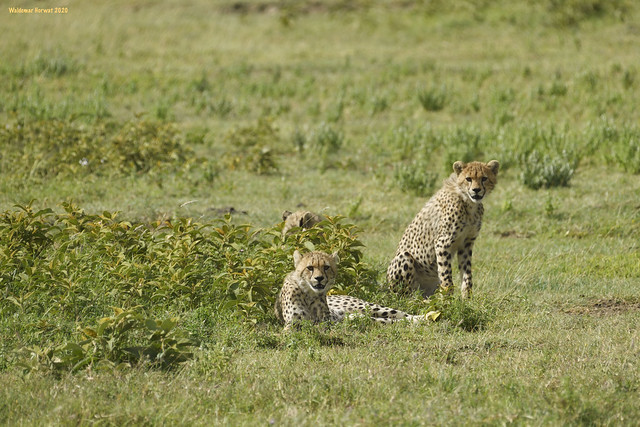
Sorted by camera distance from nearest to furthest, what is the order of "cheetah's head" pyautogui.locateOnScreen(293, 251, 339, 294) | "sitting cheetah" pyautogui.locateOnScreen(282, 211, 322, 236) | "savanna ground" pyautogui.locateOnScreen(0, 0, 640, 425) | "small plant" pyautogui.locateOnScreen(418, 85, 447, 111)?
"savanna ground" pyautogui.locateOnScreen(0, 0, 640, 425), "cheetah's head" pyautogui.locateOnScreen(293, 251, 339, 294), "sitting cheetah" pyautogui.locateOnScreen(282, 211, 322, 236), "small plant" pyautogui.locateOnScreen(418, 85, 447, 111)

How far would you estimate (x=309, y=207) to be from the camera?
11.3 meters

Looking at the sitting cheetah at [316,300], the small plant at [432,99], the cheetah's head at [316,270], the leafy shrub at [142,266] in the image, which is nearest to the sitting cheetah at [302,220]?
the leafy shrub at [142,266]

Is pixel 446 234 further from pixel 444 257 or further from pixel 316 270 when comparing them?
pixel 316 270

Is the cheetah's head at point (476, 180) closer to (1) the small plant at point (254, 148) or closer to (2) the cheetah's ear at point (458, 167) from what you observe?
(2) the cheetah's ear at point (458, 167)

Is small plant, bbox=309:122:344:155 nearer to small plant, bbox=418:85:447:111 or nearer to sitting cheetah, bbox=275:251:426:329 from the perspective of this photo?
small plant, bbox=418:85:447:111

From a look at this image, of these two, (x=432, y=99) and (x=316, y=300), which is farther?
(x=432, y=99)

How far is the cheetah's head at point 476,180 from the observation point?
727 centimetres

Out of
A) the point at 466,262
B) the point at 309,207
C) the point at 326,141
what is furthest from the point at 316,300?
the point at 326,141

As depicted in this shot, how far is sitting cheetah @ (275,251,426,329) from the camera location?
248 inches

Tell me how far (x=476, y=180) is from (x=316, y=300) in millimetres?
1803

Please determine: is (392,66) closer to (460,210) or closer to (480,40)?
(480,40)

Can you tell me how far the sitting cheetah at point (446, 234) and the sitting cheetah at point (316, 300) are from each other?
0.75 m

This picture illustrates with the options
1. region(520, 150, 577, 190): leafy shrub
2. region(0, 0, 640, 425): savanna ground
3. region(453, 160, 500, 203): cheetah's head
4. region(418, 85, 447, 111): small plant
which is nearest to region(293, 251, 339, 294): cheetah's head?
region(0, 0, 640, 425): savanna ground

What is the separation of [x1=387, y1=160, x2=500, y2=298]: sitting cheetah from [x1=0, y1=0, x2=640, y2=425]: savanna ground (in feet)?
1.27
